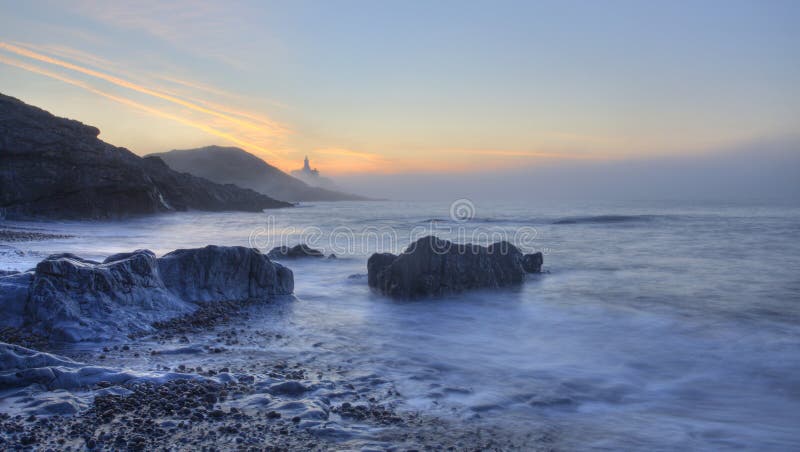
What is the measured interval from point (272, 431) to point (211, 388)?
100cm

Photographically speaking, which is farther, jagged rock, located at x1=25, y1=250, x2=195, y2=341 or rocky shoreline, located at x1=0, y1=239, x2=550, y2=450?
jagged rock, located at x1=25, y1=250, x2=195, y2=341

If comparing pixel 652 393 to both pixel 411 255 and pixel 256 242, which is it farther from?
pixel 256 242

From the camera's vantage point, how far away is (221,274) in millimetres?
9203

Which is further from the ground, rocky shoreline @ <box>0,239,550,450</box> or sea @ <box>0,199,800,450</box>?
rocky shoreline @ <box>0,239,550,450</box>

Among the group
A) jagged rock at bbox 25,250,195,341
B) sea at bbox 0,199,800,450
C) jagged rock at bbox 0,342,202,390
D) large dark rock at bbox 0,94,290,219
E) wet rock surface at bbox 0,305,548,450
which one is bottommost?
sea at bbox 0,199,800,450

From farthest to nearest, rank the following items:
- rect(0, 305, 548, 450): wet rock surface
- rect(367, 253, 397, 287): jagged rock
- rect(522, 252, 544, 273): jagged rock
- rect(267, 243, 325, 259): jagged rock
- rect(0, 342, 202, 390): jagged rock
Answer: rect(267, 243, 325, 259): jagged rock
rect(522, 252, 544, 273): jagged rock
rect(367, 253, 397, 287): jagged rock
rect(0, 342, 202, 390): jagged rock
rect(0, 305, 548, 450): wet rock surface

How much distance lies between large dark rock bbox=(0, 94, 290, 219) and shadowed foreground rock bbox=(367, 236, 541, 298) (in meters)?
29.1

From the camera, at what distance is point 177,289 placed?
850 cm

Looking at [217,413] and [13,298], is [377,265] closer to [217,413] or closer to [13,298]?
[13,298]

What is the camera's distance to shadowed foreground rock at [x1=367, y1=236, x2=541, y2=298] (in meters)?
10.8

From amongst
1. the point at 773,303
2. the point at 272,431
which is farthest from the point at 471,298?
the point at 272,431

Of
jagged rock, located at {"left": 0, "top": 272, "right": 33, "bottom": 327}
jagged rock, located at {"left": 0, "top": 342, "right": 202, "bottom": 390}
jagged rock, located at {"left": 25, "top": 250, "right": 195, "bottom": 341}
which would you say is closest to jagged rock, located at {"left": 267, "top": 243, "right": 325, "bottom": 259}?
jagged rock, located at {"left": 25, "top": 250, "right": 195, "bottom": 341}

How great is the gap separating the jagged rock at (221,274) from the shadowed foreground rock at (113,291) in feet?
0.05

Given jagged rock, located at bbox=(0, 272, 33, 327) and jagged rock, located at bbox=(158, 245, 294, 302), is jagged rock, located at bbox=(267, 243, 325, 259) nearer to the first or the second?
jagged rock, located at bbox=(158, 245, 294, 302)
